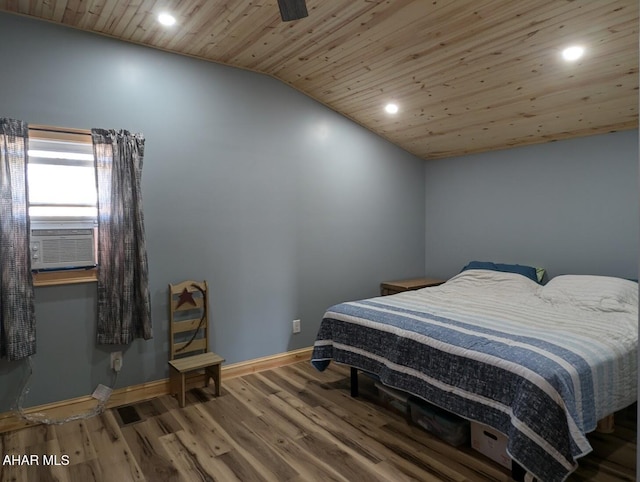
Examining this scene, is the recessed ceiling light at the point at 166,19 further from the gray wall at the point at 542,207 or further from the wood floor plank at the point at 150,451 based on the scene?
the gray wall at the point at 542,207

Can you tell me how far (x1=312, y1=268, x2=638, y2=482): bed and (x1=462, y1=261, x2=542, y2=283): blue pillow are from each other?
0.87ft

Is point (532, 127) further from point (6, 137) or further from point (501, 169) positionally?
point (6, 137)

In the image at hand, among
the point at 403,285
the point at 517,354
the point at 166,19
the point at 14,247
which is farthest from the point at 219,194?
the point at 517,354

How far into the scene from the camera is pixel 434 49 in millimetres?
2844

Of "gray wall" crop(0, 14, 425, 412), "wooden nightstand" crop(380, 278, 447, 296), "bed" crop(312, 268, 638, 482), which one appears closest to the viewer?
"bed" crop(312, 268, 638, 482)

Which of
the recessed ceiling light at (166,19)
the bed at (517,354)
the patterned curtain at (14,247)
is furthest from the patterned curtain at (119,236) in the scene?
the bed at (517,354)

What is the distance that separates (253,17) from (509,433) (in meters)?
2.84

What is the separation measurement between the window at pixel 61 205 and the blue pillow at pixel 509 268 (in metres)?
3.51

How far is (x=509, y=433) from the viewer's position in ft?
6.56

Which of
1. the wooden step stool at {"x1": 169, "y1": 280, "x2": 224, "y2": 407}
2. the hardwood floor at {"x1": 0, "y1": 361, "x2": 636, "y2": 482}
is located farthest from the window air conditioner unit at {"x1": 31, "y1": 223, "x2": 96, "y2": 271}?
the hardwood floor at {"x1": 0, "y1": 361, "x2": 636, "y2": 482}

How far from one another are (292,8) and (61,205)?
2.10 meters

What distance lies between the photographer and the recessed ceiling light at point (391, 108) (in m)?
3.83

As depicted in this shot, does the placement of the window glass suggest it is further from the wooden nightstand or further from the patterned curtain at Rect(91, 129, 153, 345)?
the wooden nightstand

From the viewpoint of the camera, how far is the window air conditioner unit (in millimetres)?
2758
